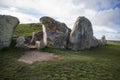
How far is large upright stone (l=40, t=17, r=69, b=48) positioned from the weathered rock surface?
175 centimetres

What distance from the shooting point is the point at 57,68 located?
21.3m

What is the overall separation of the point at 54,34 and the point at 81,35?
21.1 feet

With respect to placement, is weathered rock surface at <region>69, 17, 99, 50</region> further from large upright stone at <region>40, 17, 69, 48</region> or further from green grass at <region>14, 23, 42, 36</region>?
green grass at <region>14, 23, 42, 36</region>

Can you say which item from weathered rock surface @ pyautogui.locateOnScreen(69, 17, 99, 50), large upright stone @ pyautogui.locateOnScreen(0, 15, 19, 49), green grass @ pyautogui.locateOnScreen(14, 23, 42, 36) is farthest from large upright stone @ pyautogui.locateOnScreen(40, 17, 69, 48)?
green grass @ pyautogui.locateOnScreen(14, 23, 42, 36)

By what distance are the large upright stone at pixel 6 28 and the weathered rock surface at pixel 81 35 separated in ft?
42.5

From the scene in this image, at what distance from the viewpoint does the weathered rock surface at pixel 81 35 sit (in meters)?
36.2

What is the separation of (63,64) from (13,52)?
10342 millimetres

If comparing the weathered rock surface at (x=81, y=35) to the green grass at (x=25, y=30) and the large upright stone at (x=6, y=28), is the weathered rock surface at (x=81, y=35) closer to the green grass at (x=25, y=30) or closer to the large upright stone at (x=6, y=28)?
the large upright stone at (x=6, y=28)

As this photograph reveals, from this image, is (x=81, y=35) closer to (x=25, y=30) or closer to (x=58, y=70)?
(x=58, y=70)

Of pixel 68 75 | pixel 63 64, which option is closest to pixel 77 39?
pixel 63 64

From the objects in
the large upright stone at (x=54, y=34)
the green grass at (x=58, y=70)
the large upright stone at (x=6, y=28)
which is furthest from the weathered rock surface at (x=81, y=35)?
the large upright stone at (x=6, y=28)

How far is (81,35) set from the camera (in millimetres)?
37469

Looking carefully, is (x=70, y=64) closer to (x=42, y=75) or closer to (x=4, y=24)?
(x=42, y=75)

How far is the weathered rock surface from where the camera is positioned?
3625cm
